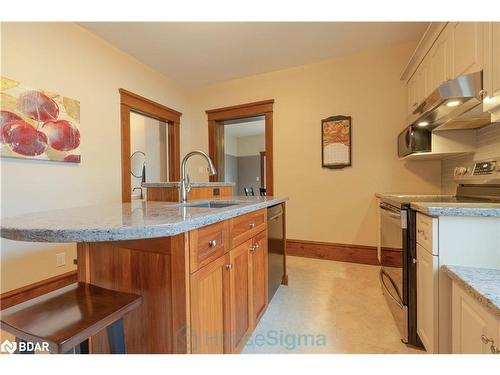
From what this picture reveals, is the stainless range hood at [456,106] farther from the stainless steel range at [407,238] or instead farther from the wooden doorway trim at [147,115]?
the wooden doorway trim at [147,115]

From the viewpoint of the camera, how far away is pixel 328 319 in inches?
66.3

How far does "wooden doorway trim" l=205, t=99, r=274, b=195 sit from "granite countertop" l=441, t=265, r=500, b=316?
241cm

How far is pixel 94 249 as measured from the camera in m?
1.00

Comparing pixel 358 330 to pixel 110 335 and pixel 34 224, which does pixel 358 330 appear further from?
pixel 34 224

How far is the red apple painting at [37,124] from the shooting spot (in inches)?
70.0

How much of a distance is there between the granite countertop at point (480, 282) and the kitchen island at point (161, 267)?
999 millimetres

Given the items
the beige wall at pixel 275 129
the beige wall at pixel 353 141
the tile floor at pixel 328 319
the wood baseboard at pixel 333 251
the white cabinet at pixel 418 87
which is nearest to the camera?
the tile floor at pixel 328 319

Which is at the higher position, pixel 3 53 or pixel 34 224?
pixel 3 53

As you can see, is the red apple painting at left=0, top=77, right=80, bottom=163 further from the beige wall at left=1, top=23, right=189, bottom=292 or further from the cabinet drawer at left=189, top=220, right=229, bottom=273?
the cabinet drawer at left=189, top=220, right=229, bottom=273

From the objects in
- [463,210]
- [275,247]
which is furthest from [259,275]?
[463,210]

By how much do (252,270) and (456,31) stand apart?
2087mm

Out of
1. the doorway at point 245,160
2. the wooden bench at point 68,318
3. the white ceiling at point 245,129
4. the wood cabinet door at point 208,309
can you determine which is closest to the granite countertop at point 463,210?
the wood cabinet door at point 208,309

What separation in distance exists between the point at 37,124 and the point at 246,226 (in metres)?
2.03
